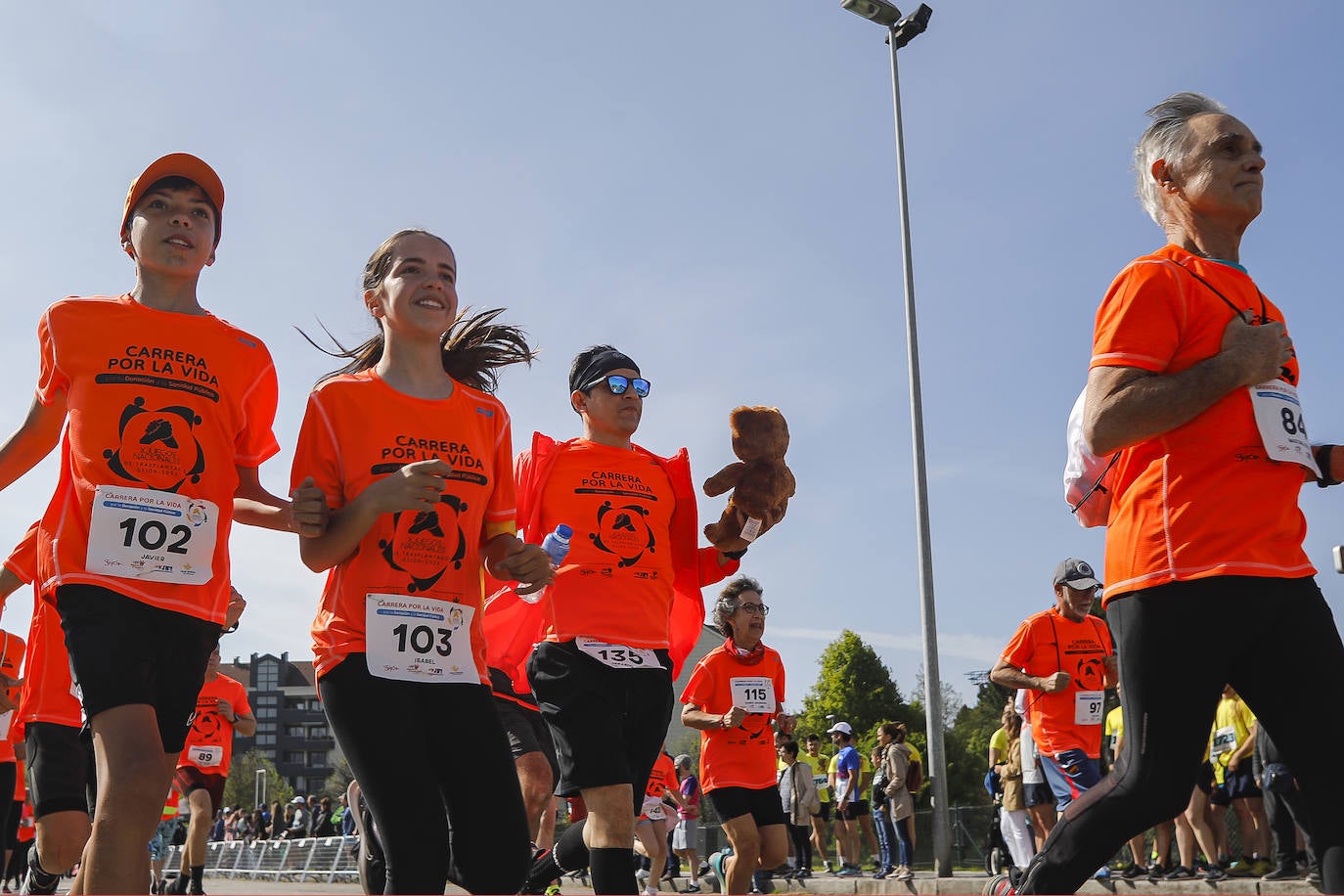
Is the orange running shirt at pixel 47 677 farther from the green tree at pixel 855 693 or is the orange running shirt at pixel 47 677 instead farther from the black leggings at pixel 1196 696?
the green tree at pixel 855 693

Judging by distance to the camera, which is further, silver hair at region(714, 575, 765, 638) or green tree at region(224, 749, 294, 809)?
green tree at region(224, 749, 294, 809)

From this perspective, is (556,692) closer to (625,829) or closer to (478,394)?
(625,829)

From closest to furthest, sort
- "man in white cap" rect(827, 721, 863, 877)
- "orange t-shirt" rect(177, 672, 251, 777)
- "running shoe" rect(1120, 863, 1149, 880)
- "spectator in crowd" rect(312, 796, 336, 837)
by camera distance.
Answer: "orange t-shirt" rect(177, 672, 251, 777)
"running shoe" rect(1120, 863, 1149, 880)
"man in white cap" rect(827, 721, 863, 877)
"spectator in crowd" rect(312, 796, 336, 837)

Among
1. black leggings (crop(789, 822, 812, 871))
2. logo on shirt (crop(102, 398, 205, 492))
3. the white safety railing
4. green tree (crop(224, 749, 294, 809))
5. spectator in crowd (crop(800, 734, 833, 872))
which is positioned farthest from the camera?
green tree (crop(224, 749, 294, 809))

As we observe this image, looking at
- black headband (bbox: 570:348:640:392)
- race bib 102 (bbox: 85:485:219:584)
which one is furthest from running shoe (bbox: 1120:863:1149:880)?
race bib 102 (bbox: 85:485:219:584)

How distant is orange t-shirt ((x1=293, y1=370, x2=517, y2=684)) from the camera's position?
3791 mm

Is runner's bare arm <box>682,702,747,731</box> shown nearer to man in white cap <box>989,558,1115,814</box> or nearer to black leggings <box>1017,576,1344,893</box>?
man in white cap <box>989,558,1115,814</box>

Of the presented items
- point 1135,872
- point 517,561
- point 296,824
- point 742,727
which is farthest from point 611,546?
point 296,824

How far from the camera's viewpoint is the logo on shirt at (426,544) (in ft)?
12.5

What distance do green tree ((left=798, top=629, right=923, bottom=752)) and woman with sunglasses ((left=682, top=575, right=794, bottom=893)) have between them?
41.4 metres

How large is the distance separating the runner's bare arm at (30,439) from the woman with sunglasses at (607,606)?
6.79 ft

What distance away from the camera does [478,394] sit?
14.4ft

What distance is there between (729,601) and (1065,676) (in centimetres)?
251

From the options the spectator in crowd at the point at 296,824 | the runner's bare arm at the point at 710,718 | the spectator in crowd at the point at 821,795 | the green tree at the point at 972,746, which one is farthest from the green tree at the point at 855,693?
the runner's bare arm at the point at 710,718
